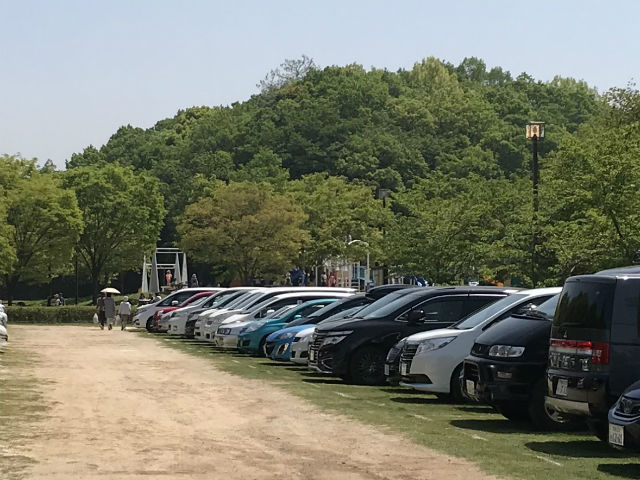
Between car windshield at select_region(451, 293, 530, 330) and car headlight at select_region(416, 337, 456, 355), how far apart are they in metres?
0.42

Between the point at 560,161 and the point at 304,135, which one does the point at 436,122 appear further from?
the point at 560,161

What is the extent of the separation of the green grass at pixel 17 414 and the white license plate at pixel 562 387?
5.05 meters

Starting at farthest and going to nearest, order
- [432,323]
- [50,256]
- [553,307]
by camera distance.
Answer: [50,256] → [432,323] → [553,307]

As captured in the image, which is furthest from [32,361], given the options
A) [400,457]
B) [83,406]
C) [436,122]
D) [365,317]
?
[436,122]

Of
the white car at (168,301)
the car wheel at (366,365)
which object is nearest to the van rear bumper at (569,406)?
the car wheel at (366,365)

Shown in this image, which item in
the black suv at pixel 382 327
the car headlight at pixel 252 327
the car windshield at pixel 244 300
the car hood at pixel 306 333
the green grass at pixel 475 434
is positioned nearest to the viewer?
the green grass at pixel 475 434

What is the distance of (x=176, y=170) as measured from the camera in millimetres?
112125

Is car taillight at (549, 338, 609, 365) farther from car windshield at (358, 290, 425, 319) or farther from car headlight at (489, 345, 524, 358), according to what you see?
car windshield at (358, 290, 425, 319)

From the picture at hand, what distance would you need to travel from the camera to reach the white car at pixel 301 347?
2641cm

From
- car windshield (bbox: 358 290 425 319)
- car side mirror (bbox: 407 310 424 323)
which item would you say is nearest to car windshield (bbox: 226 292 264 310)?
Answer: car windshield (bbox: 358 290 425 319)

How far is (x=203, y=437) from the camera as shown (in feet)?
47.0

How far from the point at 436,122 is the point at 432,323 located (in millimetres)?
104546

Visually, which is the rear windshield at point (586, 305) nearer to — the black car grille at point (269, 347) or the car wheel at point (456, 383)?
the car wheel at point (456, 383)

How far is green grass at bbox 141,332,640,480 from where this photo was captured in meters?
12.1
